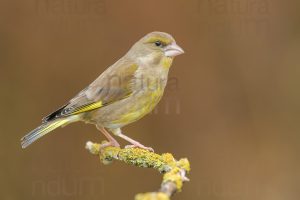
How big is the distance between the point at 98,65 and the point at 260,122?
2.05 meters

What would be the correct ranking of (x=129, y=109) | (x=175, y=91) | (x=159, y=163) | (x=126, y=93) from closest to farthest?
(x=159, y=163) → (x=129, y=109) → (x=126, y=93) → (x=175, y=91)

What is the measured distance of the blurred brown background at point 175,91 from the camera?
24.3 feet

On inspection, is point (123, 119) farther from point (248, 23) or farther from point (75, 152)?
point (248, 23)

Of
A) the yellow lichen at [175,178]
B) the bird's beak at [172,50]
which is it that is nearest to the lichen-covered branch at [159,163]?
the yellow lichen at [175,178]

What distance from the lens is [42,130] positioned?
5.15m

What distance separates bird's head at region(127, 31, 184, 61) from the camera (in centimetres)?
538

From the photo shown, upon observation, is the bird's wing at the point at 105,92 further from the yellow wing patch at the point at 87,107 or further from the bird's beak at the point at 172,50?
the bird's beak at the point at 172,50

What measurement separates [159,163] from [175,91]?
10.2 feet

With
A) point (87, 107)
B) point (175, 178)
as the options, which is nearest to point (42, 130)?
point (87, 107)

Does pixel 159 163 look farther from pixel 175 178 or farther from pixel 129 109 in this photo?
pixel 129 109

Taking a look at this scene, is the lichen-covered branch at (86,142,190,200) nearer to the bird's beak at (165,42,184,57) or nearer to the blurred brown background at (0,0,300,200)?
the bird's beak at (165,42,184,57)

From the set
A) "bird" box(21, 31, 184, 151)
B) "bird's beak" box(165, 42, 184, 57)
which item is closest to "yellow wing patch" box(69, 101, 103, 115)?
"bird" box(21, 31, 184, 151)

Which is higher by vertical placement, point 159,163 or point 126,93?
point 126,93

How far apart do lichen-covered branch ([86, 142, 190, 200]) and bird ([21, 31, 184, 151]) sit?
1.37 ft
